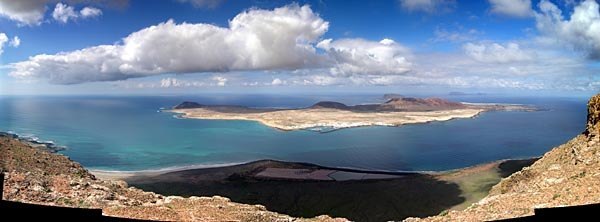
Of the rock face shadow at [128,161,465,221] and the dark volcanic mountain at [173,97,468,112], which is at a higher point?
the dark volcanic mountain at [173,97,468,112]

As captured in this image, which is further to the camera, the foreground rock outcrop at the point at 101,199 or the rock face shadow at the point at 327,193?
the rock face shadow at the point at 327,193

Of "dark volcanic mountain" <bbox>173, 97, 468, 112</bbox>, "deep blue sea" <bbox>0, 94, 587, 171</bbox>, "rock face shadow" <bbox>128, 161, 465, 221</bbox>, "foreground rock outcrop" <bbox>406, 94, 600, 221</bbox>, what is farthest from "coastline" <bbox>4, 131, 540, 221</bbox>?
"dark volcanic mountain" <bbox>173, 97, 468, 112</bbox>

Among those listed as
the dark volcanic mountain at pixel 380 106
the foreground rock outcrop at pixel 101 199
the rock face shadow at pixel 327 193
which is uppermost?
the dark volcanic mountain at pixel 380 106

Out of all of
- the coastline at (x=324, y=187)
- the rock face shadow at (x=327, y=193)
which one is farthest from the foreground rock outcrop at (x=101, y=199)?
the rock face shadow at (x=327, y=193)

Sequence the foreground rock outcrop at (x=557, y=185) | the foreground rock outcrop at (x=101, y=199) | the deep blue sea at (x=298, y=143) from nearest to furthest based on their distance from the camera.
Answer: the foreground rock outcrop at (x=557, y=185) < the foreground rock outcrop at (x=101, y=199) < the deep blue sea at (x=298, y=143)

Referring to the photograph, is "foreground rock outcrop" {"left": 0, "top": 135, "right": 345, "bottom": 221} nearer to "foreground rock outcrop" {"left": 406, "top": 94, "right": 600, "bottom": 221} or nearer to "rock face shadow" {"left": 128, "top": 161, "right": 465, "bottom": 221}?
"foreground rock outcrop" {"left": 406, "top": 94, "right": 600, "bottom": 221}

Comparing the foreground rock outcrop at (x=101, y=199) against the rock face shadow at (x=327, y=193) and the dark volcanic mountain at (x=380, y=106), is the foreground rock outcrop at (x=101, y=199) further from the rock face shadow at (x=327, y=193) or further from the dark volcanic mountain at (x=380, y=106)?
the dark volcanic mountain at (x=380, y=106)
